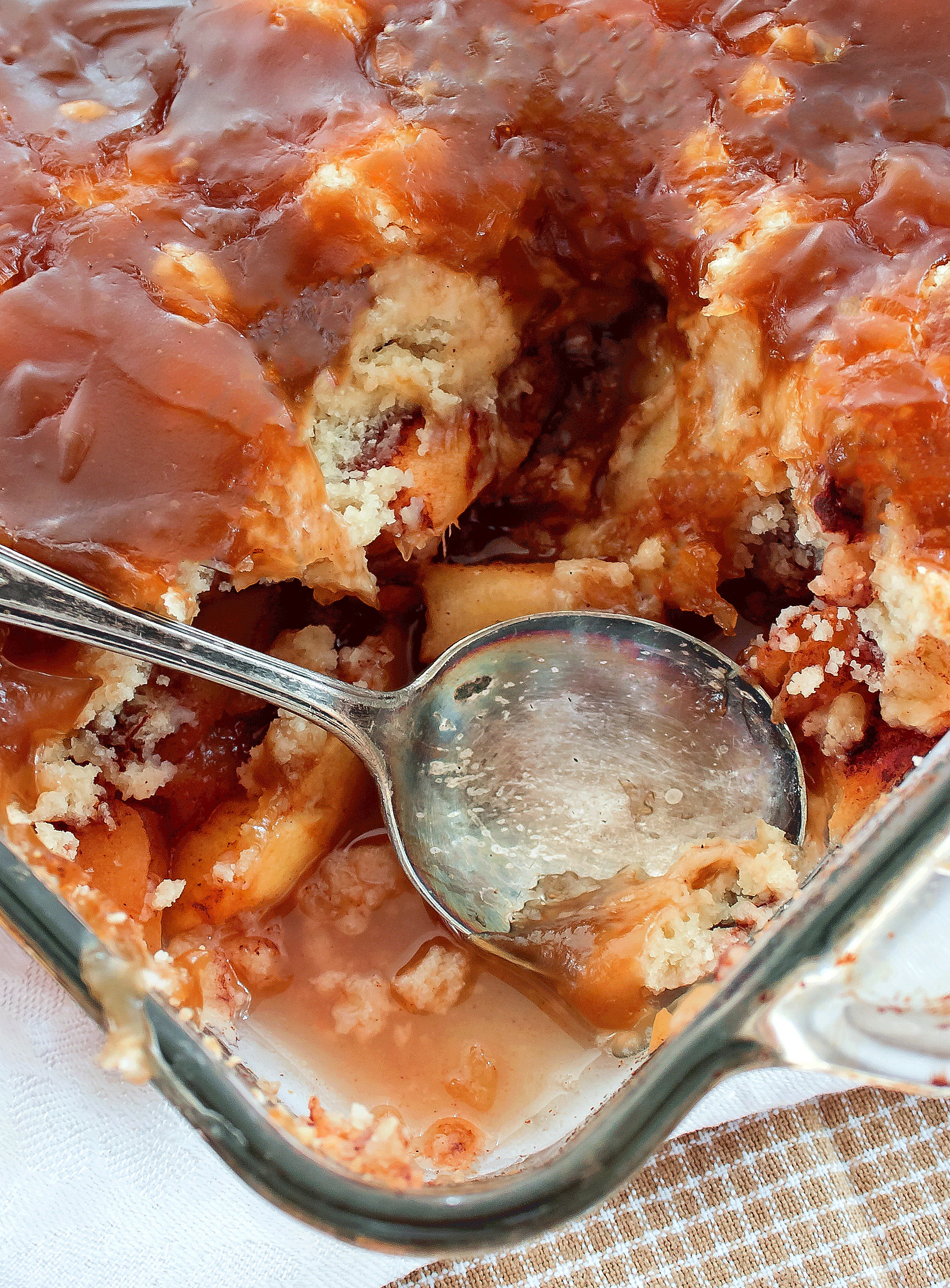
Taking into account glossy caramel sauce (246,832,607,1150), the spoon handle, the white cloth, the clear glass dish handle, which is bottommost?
the white cloth

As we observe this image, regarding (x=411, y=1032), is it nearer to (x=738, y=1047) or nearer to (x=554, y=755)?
(x=554, y=755)

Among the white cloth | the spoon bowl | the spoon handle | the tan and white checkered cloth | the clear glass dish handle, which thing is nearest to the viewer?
the clear glass dish handle

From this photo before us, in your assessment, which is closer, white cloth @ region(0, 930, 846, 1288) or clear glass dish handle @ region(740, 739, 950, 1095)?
clear glass dish handle @ region(740, 739, 950, 1095)

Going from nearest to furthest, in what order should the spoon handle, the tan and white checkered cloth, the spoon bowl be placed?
the spoon handle < the spoon bowl < the tan and white checkered cloth

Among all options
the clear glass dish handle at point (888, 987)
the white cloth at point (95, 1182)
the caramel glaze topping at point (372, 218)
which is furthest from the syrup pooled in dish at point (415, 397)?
the clear glass dish handle at point (888, 987)

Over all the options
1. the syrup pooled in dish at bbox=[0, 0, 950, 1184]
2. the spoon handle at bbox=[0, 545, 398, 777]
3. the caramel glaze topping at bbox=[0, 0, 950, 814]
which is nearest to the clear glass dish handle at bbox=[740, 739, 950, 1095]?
the syrup pooled in dish at bbox=[0, 0, 950, 1184]

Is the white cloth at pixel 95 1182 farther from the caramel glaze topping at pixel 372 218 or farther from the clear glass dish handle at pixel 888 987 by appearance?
the clear glass dish handle at pixel 888 987

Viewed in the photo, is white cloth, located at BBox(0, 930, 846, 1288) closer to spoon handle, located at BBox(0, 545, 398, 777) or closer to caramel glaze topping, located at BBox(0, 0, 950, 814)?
spoon handle, located at BBox(0, 545, 398, 777)
